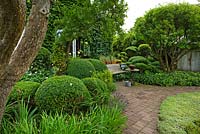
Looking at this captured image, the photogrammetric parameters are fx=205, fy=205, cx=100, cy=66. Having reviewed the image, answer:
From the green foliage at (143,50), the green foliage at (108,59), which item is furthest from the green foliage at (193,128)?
the green foliage at (108,59)

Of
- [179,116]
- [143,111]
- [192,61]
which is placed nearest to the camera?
[179,116]

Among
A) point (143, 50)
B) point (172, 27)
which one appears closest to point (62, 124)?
point (172, 27)

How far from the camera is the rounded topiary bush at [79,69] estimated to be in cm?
536

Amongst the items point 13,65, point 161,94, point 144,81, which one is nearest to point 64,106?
point 13,65

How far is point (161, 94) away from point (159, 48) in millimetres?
2724

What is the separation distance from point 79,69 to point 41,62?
114 centimetres

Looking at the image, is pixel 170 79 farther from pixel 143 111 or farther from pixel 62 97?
pixel 62 97

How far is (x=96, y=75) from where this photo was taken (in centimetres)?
514

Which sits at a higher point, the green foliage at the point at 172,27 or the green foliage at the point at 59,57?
the green foliage at the point at 172,27

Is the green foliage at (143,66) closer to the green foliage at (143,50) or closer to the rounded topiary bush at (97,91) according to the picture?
the green foliage at (143,50)

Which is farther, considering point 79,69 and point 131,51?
point 131,51

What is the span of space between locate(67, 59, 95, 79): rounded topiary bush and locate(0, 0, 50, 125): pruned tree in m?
3.47

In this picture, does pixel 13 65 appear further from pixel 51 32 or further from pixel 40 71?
pixel 51 32

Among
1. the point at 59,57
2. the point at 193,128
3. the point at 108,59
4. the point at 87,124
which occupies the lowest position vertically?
the point at 193,128
